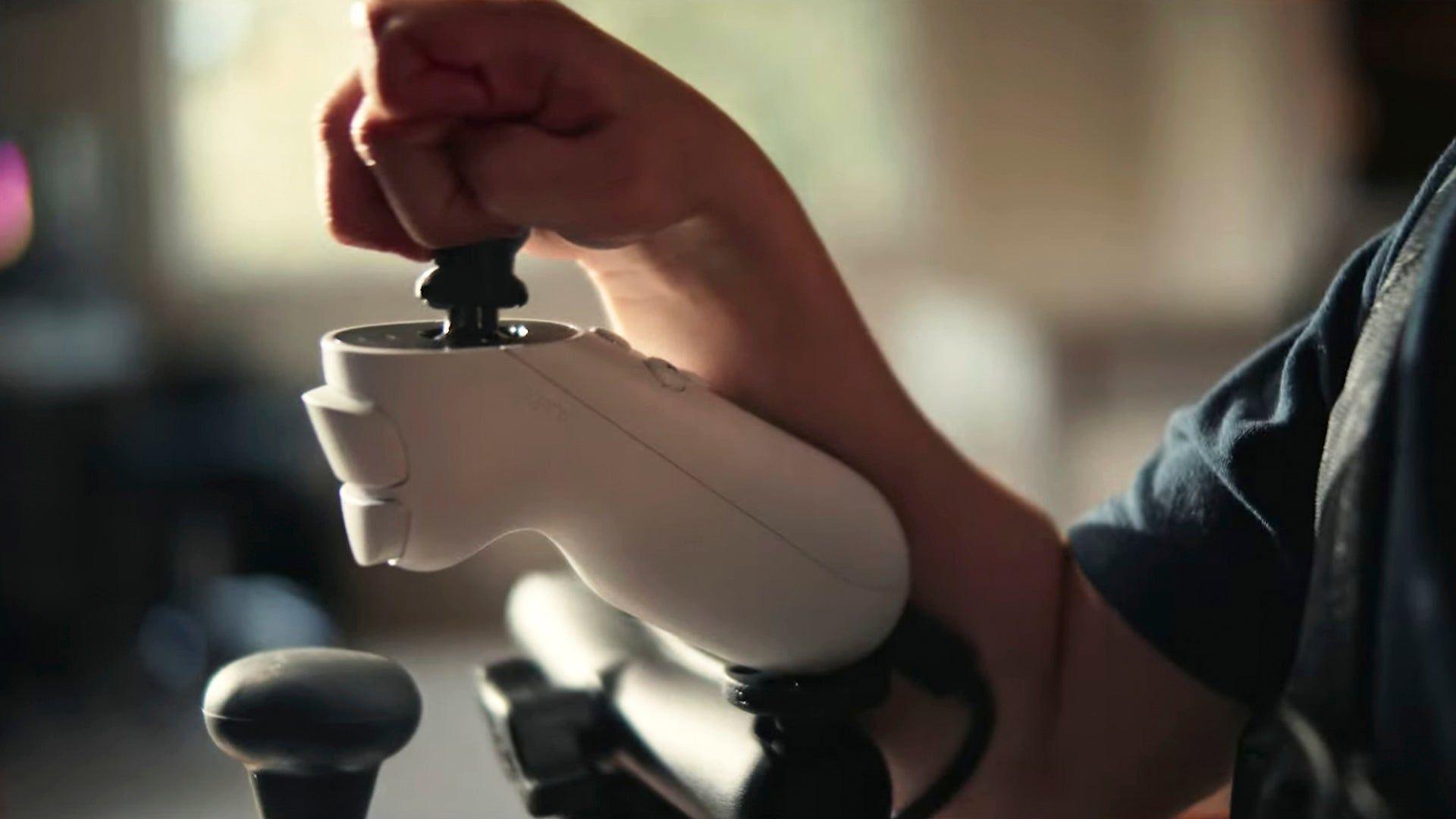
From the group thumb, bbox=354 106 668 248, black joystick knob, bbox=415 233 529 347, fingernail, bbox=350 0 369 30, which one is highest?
fingernail, bbox=350 0 369 30

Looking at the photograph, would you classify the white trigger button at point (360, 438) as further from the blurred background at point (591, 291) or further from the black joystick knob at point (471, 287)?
the blurred background at point (591, 291)

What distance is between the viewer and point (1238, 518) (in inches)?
19.2

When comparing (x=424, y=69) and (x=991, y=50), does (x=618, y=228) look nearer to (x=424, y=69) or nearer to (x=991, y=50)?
(x=424, y=69)

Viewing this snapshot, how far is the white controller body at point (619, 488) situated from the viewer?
36 cm

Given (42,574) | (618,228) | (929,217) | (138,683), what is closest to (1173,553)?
(618,228)

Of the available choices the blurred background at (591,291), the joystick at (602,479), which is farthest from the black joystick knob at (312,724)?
the blurred background at (591,291)

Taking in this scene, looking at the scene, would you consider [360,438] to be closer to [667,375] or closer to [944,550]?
[667,375]

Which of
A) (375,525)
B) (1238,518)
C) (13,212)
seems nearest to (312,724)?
(375,525)

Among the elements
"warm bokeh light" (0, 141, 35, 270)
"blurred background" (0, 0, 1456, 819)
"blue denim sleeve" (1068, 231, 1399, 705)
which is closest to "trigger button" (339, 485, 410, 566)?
"blue denim sleeve" (1068, 231, 1399, 705)

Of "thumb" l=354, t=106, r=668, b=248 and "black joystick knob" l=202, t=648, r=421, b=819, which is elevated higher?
"thumb" l=354, t=106, r=668, b=248

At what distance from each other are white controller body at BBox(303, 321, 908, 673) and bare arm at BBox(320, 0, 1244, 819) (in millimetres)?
37

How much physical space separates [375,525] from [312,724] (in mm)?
69

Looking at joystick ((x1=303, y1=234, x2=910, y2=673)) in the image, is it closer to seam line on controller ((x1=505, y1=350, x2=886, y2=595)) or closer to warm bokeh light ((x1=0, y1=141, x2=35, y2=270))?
seam line on controller ((x1=505, y1=350, x2=886, y2=595))

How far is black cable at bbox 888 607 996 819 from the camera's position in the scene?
1.57 ft
